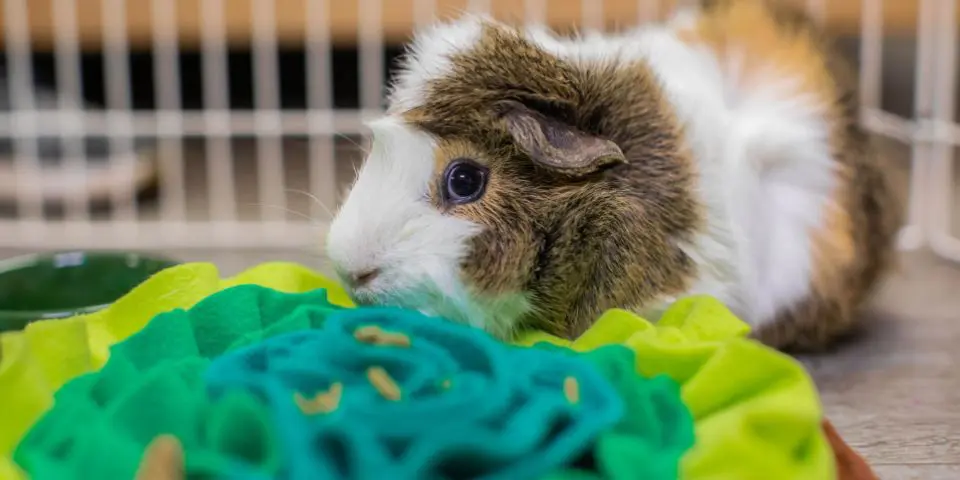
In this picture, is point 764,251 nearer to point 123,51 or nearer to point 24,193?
point 24,193

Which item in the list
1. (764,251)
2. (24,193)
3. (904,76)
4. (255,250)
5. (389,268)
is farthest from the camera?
(904,76)

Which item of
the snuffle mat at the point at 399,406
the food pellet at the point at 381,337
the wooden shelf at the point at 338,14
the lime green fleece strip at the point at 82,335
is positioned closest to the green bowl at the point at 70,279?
the lime green fleece strip at the point at 82,335

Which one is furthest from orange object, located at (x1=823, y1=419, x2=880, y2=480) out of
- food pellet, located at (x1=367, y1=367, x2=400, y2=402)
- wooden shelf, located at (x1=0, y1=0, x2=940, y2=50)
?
wooden shelf, located at (x1=0, y1=0, x2=940, y2=50)

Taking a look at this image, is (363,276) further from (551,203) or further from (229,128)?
(229,128)

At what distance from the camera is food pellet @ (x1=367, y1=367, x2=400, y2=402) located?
1.62 ft

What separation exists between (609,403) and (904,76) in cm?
246

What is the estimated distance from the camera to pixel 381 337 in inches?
21.6

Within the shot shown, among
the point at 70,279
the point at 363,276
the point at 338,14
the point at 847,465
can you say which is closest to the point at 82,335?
the point at 363,276

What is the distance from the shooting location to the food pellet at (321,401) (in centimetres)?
48

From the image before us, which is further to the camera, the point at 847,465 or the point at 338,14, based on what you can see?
the point at 338,14

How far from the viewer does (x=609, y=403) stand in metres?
0.51

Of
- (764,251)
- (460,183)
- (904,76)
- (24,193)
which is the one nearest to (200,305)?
(460,183)

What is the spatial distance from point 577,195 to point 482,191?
69 mm

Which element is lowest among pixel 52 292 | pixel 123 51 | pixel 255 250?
pixel 255 250
